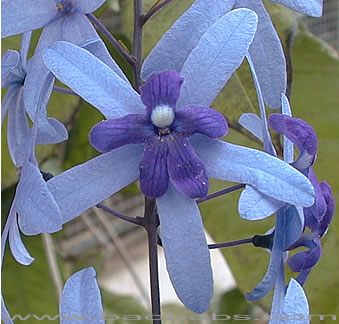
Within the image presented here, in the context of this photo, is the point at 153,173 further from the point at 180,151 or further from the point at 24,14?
the point at 24,14

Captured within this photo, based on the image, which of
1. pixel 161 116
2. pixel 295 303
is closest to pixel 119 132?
pixel 161 116

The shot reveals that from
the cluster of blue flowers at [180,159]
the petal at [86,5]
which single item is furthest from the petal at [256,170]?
the petal at [86,5]

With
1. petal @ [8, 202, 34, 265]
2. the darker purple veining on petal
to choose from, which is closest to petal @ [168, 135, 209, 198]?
the darker purple veining on petal

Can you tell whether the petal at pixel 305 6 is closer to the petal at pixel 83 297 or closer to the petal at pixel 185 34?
the petal at pixel 185 34

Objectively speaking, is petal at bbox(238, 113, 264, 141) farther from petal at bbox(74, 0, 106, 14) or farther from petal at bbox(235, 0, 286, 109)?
petal at bbox(74, 0, 106, 14)

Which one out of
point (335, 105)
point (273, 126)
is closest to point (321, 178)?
point (335, 105)

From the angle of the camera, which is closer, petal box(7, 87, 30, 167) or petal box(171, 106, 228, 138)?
petal box(171, 106, 228, 138)
